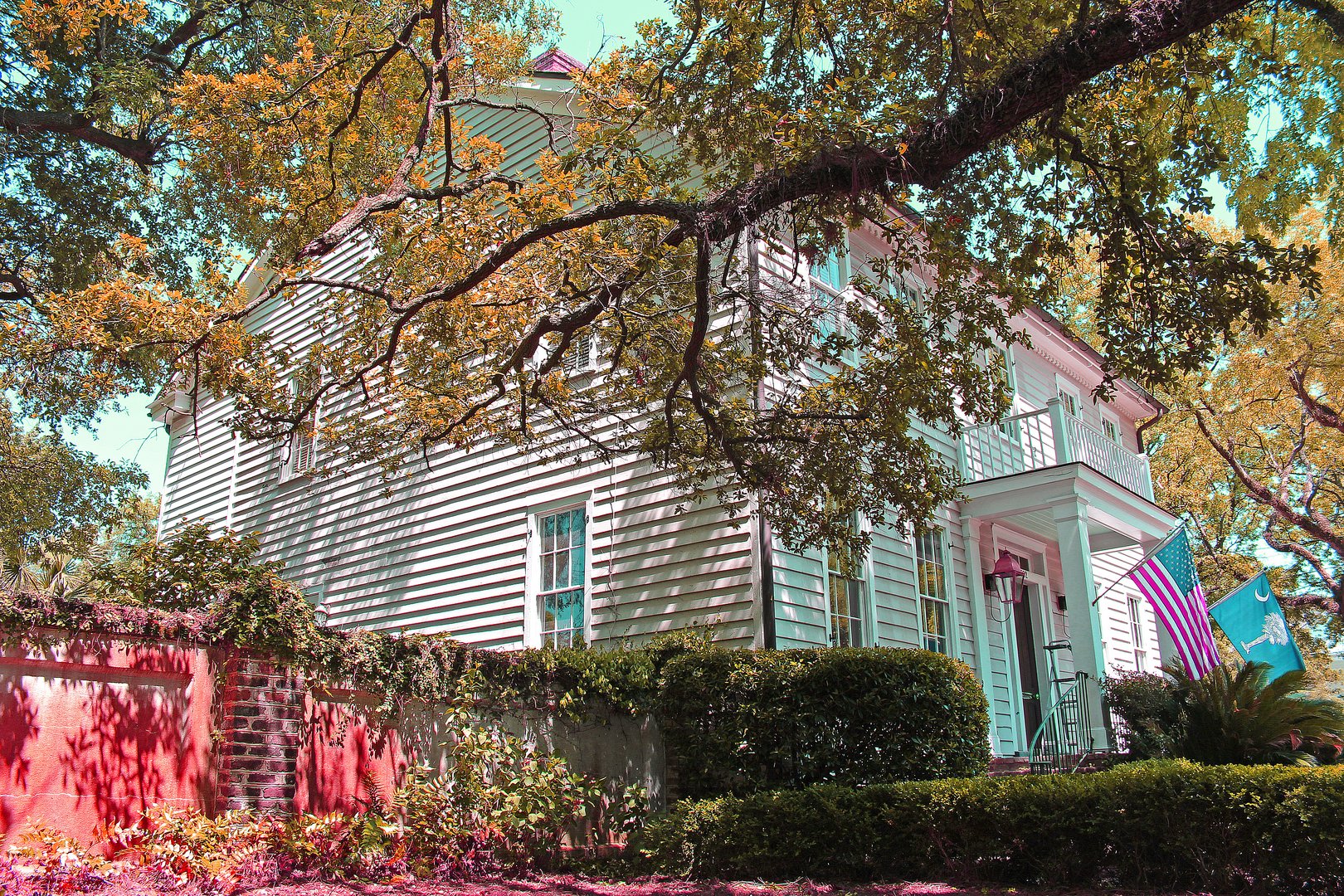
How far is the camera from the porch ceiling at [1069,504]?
492 inches

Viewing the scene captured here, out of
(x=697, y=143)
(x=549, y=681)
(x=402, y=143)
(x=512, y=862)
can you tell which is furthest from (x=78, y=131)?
(x=512, y=862)

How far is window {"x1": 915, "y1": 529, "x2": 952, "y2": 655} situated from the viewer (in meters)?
12.8

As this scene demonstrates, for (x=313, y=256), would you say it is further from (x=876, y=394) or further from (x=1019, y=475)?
(x=1019, y=475)

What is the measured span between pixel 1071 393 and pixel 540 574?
1275 centimetres

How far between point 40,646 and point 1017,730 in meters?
12.3

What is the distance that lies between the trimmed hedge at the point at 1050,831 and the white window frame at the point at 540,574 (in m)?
3.49

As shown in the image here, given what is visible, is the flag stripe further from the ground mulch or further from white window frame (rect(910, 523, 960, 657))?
the ground mulch

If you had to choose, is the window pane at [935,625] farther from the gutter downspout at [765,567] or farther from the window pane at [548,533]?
the window pane at [548,533]

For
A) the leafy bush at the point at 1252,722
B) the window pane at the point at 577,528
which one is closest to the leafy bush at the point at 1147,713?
the leafy bush at the point at 1252,722

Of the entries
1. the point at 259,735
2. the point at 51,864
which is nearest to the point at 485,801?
the point at 259,735

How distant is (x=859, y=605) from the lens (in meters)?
11.6

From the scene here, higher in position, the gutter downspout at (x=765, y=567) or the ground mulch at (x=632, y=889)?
the gutter downspout at (x=765, y=567)

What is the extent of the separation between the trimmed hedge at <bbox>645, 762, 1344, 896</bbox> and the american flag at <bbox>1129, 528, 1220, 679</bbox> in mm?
3572

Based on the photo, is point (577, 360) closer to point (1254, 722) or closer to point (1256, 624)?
point (1254, 722)
